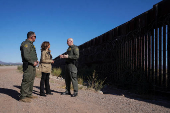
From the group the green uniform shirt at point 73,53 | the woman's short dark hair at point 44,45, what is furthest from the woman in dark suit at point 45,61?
the green uniform shirt at point 73,53

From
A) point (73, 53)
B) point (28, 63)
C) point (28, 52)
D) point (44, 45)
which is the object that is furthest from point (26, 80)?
point (73, 53)

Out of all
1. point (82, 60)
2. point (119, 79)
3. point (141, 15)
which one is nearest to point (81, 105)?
point (119, 79)

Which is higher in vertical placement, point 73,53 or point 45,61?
point 73,53

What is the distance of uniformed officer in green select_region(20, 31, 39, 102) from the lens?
3.44 meters

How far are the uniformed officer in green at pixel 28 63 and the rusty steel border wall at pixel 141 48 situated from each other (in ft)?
11.9

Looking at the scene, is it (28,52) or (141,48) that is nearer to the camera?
(28,52)

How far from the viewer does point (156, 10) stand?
15.6 feet

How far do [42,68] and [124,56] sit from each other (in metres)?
3.68

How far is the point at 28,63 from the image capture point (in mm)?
3547

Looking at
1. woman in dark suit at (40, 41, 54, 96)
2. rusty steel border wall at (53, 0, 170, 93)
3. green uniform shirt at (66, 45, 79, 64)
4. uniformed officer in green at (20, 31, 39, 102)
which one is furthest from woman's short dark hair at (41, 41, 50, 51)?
rusty steel border wall at (53, 0, 170, 93)

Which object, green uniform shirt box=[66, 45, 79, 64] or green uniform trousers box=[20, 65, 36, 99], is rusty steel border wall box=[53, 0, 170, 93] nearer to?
green uniform shirt box=[66, 45, 79, 64]

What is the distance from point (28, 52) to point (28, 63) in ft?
0.89

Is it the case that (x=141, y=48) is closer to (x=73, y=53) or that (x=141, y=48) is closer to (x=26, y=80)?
(x=73, y=53)

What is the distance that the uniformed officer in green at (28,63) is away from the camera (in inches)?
136
